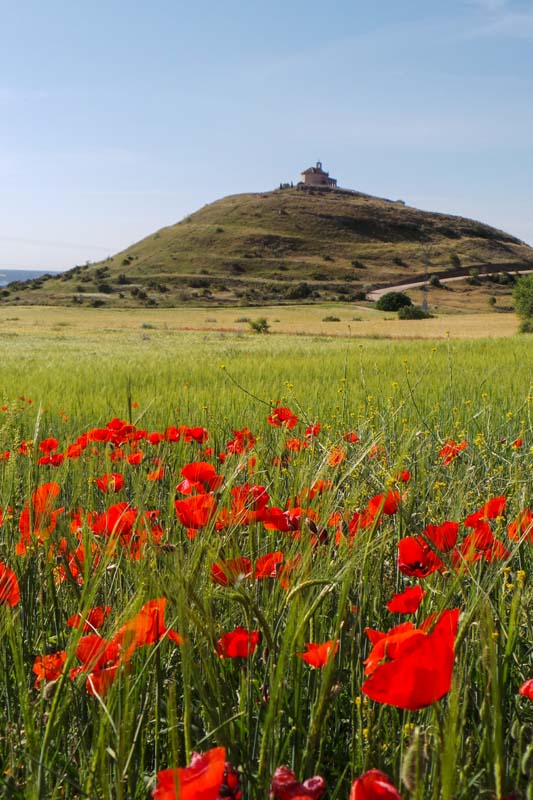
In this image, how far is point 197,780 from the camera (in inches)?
21.6

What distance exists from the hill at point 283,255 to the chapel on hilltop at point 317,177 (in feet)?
15.9

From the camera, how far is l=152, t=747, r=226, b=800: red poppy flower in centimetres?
54

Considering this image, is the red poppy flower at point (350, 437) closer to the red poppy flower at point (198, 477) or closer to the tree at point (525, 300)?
the red poppy flower at point (198, 477)

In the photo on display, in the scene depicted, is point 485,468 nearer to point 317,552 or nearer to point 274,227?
point 317,552

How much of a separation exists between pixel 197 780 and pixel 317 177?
120 m

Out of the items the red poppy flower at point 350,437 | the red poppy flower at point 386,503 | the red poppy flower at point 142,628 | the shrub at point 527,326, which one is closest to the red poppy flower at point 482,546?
the red poppy flower at point 386,503

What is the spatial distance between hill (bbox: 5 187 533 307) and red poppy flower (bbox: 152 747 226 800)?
184ft

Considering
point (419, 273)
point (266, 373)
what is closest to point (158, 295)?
point (419, 273)

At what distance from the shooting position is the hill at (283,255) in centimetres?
6450

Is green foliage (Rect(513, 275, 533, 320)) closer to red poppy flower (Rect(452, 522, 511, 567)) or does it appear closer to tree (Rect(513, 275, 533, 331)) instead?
tree (Rect(513, 275, 533, 331))

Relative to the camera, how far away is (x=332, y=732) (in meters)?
→ 1.29

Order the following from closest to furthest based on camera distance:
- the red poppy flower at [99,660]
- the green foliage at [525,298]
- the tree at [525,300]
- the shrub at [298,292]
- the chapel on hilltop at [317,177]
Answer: the red poppy flower at [99,660] → the tree at [525,300] → the green foliage at [525,298] → the shrub at [298,292] → the chapel on hilltop at [317,177]

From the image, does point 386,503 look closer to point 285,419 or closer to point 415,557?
point 415,557

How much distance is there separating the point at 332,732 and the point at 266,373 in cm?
637
